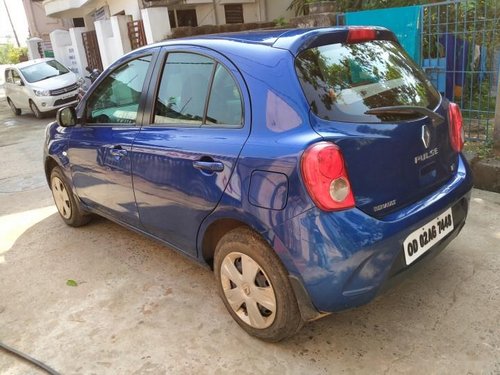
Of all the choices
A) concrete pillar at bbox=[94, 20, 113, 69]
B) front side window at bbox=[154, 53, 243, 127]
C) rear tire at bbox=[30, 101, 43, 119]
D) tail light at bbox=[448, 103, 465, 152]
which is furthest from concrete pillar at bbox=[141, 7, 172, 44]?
tail light at bbox=[448, 103, 465, 152]

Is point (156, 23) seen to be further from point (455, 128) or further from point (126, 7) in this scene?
point (455, 128)

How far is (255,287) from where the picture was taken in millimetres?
2406

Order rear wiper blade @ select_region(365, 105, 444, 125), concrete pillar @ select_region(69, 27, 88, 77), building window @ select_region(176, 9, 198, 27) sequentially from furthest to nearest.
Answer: concrete pillar @ select_region(69, 27, 88, 77), building window @ select_region(176, 9, 198, 27), rear wiper blade @ select_region(365, 105, 444, 125)

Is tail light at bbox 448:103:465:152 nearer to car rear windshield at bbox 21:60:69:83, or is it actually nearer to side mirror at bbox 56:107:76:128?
side mirror at bbox 56:107:76:128

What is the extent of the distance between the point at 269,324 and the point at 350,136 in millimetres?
1070

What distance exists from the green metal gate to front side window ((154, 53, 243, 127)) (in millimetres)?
3205

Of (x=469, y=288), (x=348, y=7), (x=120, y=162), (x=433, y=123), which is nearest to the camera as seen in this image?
(x=433, y=123)

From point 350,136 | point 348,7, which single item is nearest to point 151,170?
point 350,136

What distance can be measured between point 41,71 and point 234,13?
6.35 metres

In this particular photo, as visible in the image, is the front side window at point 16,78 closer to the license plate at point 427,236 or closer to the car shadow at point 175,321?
the car shadow at point 175,321

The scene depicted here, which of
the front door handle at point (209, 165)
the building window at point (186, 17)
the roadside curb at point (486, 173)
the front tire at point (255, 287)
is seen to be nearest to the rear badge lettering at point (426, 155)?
the front tire at point (255, 287)

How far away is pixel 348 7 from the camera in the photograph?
8.29m

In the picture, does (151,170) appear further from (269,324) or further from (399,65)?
(399,65)

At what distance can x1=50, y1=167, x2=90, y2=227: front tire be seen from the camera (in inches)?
164
